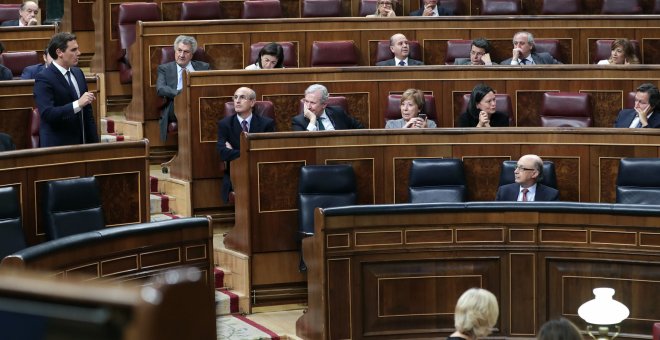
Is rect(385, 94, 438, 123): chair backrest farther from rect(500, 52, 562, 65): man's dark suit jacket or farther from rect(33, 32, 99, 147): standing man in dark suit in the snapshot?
rect(33, 32, 99, 147): standing man in dark suit

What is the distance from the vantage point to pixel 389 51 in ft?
19.9

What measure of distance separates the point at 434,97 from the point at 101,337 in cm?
514

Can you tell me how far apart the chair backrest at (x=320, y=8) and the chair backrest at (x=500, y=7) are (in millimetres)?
995

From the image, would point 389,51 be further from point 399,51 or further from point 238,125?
point 238,125

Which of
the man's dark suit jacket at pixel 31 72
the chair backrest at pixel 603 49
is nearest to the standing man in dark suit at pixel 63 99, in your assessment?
the man's dark suit jacket at pixel 31 72

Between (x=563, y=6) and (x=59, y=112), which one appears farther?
(x=563, y=6)

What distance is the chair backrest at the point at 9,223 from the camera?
3736mm

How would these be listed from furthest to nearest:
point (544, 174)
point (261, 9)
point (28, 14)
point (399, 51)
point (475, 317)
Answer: point (261, 9), point (28, 14), point (399, 51), point (544, 174), point (475, 317)

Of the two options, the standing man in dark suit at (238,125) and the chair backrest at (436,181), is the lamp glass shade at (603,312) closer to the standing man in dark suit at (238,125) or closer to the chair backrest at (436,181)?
the chair backrest at (436,181)

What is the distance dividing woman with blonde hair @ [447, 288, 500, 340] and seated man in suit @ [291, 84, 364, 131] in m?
2.20

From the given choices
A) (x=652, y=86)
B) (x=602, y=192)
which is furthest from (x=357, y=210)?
(x=652, y=86)

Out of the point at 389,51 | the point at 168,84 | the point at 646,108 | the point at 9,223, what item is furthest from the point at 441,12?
the point at 9,223

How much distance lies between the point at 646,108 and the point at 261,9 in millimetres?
2787

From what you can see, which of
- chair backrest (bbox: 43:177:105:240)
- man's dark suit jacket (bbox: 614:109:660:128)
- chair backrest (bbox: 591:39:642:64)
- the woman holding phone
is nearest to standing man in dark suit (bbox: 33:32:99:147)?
chair backrest (bbox: 43:177:105:240)
